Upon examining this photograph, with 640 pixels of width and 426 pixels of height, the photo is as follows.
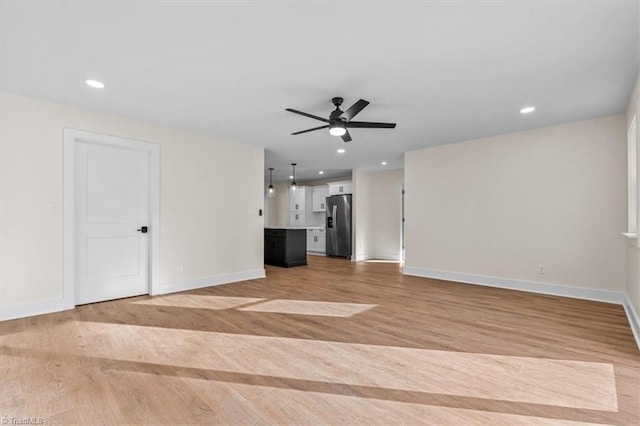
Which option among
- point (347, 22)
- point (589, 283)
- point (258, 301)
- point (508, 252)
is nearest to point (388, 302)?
point (258, 301)

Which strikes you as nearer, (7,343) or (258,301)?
(7,343)

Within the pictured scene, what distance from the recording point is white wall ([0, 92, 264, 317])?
11.1 ft

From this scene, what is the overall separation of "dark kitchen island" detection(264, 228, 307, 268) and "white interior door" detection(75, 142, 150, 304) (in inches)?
129

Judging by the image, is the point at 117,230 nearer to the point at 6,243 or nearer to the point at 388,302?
the point at 6,243

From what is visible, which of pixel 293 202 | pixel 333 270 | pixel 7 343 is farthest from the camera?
pixel 293 202

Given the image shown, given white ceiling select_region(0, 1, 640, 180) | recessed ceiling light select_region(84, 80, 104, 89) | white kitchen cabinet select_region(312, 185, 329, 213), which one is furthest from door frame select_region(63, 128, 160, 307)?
white kitchen cabinet select_region(312, 185, 329, 213)

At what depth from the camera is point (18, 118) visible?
3430mm

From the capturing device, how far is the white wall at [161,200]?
11.1 feet

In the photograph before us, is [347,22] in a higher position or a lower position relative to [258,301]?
higher

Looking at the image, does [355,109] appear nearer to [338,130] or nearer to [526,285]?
[338,130]

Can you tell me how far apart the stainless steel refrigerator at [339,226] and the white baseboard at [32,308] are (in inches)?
249

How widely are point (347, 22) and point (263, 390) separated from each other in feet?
8.33

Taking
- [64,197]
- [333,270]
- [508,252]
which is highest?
[64,197]

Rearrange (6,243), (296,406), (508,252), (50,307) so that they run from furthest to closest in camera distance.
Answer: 1. (508,252)
2. (50,307)
3. (6,243)
4. (296,406)
